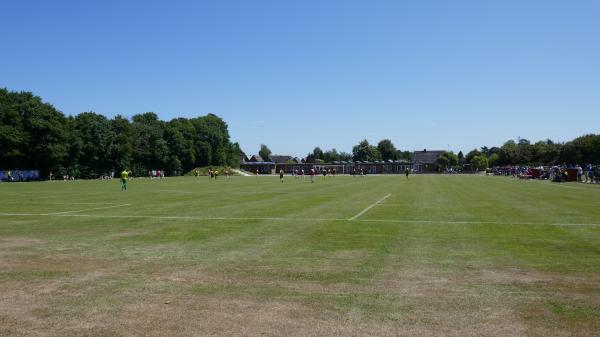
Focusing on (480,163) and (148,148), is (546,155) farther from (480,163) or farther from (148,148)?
(148,148)

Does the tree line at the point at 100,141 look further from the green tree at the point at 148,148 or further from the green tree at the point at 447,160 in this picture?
the green tree at the point at 447,160

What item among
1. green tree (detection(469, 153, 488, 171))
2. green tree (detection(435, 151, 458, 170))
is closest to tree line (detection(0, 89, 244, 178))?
green tree (detection(435, 151, 458, 170))

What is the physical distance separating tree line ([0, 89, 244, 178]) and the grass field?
83375 millimetres

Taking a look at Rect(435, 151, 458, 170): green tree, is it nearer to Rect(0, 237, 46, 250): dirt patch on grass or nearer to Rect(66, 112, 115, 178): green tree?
Rect(66, 112, 115, 178): green tree

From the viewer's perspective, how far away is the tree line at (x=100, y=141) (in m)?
89.6

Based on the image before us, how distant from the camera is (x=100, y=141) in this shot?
110250 millimetres

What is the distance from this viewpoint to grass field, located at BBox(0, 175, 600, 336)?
20.2 ft

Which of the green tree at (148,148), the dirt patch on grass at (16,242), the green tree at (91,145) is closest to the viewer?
the dirt patch on grass at (16,242)

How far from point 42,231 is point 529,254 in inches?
525

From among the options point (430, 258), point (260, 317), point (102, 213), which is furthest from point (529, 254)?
point (102, 213)

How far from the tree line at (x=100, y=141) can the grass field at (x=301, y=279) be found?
8337 centimetres

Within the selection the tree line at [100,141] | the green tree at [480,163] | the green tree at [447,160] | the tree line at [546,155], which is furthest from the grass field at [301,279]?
the green tree at [447,160]

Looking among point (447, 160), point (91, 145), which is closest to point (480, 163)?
point (447, 160)

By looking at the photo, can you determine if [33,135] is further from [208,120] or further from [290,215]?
[290,215]
